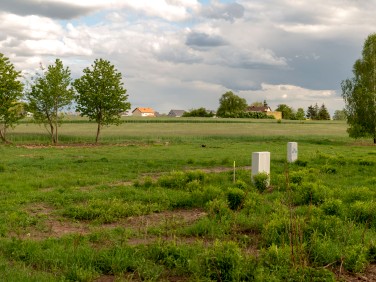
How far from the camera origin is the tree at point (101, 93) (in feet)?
129

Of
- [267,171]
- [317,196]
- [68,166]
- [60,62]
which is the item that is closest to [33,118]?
[60,62]

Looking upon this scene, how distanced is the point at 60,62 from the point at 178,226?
32.6 metres

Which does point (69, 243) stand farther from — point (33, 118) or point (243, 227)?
point (33, 118)

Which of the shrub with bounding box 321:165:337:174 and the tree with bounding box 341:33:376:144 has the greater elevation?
the tree with bounding box 341:33:376:144

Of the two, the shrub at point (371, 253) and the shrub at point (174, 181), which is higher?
the shrub at point (174, 181)

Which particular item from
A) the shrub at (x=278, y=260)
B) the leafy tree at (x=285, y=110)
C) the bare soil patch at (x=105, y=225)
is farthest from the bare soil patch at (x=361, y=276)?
the leafy tree at (x=285, y=110)

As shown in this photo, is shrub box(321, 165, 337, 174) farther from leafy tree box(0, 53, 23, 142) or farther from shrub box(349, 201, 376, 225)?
leafy tree box(0, 53, 23, 142)

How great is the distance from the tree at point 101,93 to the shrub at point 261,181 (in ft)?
93.3

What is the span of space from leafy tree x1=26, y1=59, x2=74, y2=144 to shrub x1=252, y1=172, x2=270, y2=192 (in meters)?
28.0

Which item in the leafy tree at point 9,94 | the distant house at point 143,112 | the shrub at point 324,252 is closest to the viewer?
the shrub at point 324,252

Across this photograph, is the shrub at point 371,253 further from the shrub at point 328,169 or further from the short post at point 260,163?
the shrub at point 328,169

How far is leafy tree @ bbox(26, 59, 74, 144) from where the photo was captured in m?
36.7

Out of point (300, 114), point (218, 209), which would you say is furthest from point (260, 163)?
point (300, 114)

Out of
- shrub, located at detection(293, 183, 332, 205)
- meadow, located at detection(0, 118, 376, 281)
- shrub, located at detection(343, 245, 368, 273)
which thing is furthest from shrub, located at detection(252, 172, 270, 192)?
shrub, located at detection(343, 245, 368, 273)
